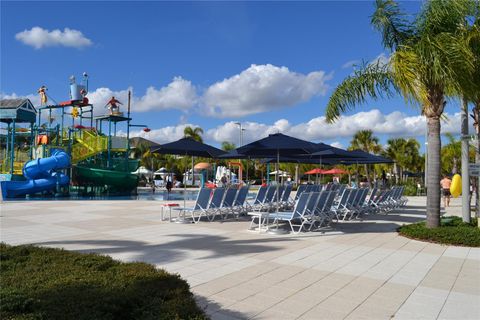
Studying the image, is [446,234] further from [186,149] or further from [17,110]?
A: [17,110]

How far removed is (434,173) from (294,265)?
493 centimetres

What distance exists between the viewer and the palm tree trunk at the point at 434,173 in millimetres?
9594

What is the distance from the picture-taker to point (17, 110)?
24.3 meters

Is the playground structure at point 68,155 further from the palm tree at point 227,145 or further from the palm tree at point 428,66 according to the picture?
the palm tree at point 227,145

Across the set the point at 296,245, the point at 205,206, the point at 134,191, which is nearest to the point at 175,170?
the point at 134,191

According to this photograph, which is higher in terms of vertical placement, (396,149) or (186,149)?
(396,149)

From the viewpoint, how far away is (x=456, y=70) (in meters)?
8.90

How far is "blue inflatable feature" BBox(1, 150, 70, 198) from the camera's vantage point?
21.9 m

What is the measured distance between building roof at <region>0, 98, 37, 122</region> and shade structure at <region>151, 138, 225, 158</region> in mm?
15488

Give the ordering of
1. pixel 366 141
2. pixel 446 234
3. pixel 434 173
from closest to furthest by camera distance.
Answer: pixel 446 234 < pixel 434 173 < pixel 366 141

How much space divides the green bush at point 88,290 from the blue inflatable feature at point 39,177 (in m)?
18.7

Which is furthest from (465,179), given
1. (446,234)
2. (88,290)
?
(88,290)

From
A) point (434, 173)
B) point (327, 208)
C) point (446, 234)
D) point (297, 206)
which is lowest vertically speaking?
point (446, 234)

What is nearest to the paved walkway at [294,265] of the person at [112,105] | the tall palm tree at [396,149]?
the person at [112,105]
